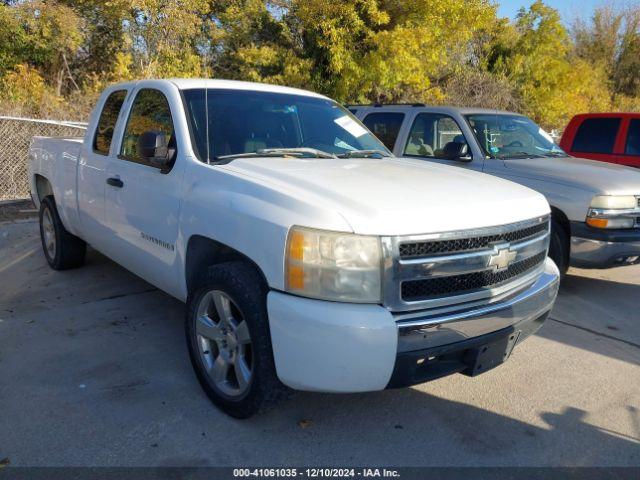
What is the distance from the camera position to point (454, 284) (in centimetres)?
283

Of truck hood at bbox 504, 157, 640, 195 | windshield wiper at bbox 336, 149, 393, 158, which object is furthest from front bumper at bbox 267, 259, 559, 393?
truck hood at bbox 504, 157, 640, 195

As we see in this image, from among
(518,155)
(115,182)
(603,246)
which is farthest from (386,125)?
(115,182)

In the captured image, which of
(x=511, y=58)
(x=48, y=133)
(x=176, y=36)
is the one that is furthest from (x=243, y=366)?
(x=511, y=58)

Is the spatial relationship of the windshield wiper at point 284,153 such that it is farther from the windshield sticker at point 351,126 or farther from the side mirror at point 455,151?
the side mirror at point 455,151

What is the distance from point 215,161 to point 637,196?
4222 mm

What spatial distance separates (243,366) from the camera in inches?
120

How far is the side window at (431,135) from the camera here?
21.8 feet

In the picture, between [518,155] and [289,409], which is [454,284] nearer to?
[289,409]

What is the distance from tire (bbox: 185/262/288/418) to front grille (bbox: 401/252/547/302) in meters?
0.72

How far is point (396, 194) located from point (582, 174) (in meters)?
3.53

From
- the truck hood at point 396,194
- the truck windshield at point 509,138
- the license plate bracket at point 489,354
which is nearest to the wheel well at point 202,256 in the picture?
the truck hood at point 396,194

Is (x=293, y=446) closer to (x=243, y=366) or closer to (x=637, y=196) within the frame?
(x=243, y=366)

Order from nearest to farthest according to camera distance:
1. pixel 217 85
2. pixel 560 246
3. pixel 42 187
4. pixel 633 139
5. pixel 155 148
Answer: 1. pixel 155 148
2. pixel 217 85
3. pixel 560 246
4. pixel 42 187
5. pixel 633 139

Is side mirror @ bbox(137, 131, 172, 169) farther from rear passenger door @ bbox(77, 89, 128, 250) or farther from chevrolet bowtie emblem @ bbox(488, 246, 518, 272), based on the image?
chevrolet bowtie emblem @ bbox(488, 246, 518, 272)
